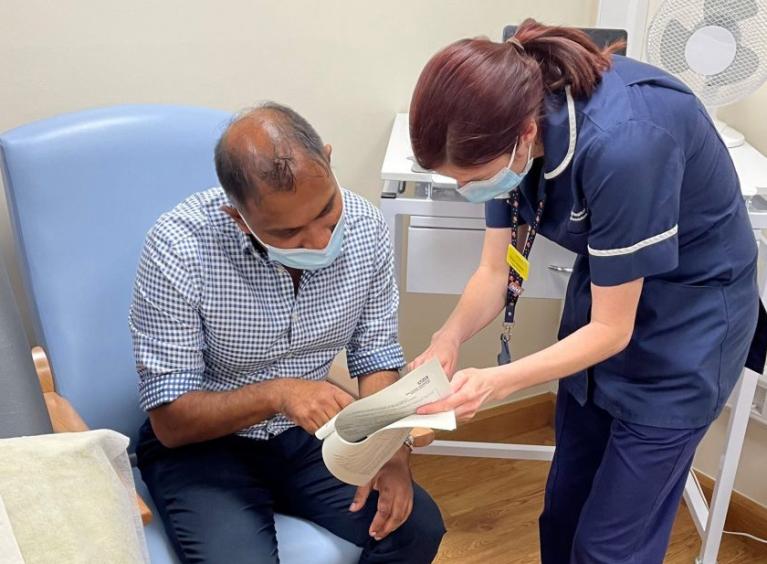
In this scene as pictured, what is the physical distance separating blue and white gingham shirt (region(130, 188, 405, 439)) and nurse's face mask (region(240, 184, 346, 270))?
7 cm

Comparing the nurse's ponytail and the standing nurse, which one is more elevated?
the nurse's ponytail


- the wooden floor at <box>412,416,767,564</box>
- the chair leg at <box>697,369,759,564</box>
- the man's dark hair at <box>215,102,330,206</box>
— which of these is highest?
the man's dark hair at <box>215,102,330,206</box>

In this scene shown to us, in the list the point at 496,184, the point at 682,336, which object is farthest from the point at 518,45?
the point at 682,336

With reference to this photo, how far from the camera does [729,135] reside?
1985 mm

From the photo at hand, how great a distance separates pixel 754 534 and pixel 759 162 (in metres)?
0.97

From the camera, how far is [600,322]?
1.30 meters

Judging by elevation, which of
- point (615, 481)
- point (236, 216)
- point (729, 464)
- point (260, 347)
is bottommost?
point (729, 464)

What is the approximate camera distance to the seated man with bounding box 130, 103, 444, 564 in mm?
1271

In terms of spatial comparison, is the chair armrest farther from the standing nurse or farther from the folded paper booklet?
the standing nurse

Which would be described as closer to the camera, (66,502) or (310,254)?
(66,502)

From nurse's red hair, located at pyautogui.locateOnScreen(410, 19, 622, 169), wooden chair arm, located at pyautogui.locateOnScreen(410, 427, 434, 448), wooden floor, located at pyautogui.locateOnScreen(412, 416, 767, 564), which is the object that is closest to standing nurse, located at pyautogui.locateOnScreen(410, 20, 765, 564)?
nurse's red hair, located at pyautogui.locateOnScreen(410, 19, 622, 169)

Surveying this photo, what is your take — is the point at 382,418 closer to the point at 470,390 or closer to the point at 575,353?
the point at 470,390

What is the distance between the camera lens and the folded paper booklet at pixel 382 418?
115 cm

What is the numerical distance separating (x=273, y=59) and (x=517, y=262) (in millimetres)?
788
